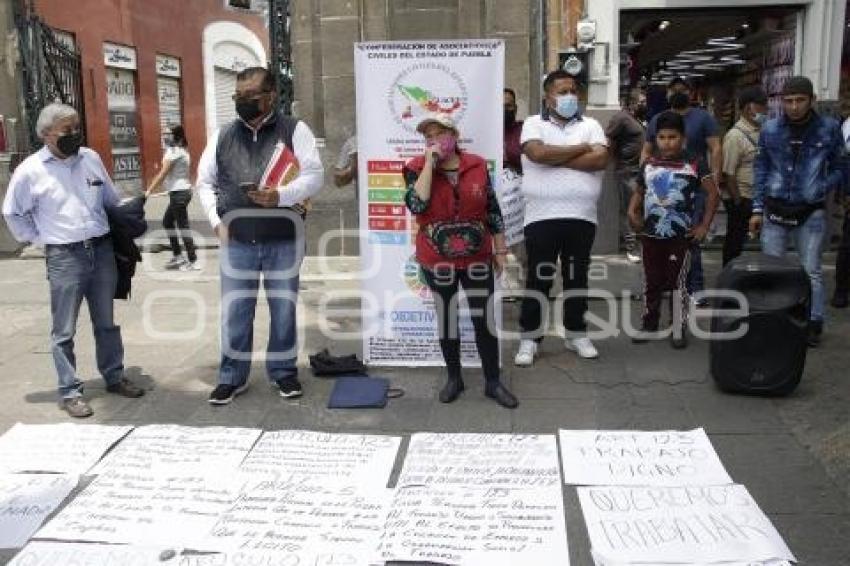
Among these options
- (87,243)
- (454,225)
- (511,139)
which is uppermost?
(511,139)

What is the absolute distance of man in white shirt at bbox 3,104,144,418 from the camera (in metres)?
4.74

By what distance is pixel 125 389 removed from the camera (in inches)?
206

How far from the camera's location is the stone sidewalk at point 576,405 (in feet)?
12.4

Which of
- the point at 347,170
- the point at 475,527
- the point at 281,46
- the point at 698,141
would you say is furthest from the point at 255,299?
the point at 281,46

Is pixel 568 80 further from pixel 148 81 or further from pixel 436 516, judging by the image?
pixel 148 81

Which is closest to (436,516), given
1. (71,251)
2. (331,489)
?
(331,489)

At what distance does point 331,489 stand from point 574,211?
2.41 m

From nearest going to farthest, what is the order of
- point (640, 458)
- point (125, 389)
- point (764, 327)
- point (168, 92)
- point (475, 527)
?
point (475, 527) → point (640, 458) → point (764, 327) → point (125, 389) → point (168, 92)

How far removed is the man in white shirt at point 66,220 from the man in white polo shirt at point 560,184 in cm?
255

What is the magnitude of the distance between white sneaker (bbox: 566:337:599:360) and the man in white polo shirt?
398 millimetres

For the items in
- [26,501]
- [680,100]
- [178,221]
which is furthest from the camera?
[178,221]

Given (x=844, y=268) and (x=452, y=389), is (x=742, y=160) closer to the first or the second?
(x=844, y=268)

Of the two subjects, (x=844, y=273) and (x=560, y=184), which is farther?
(x=844, y=273)

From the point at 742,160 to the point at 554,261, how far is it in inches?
109
